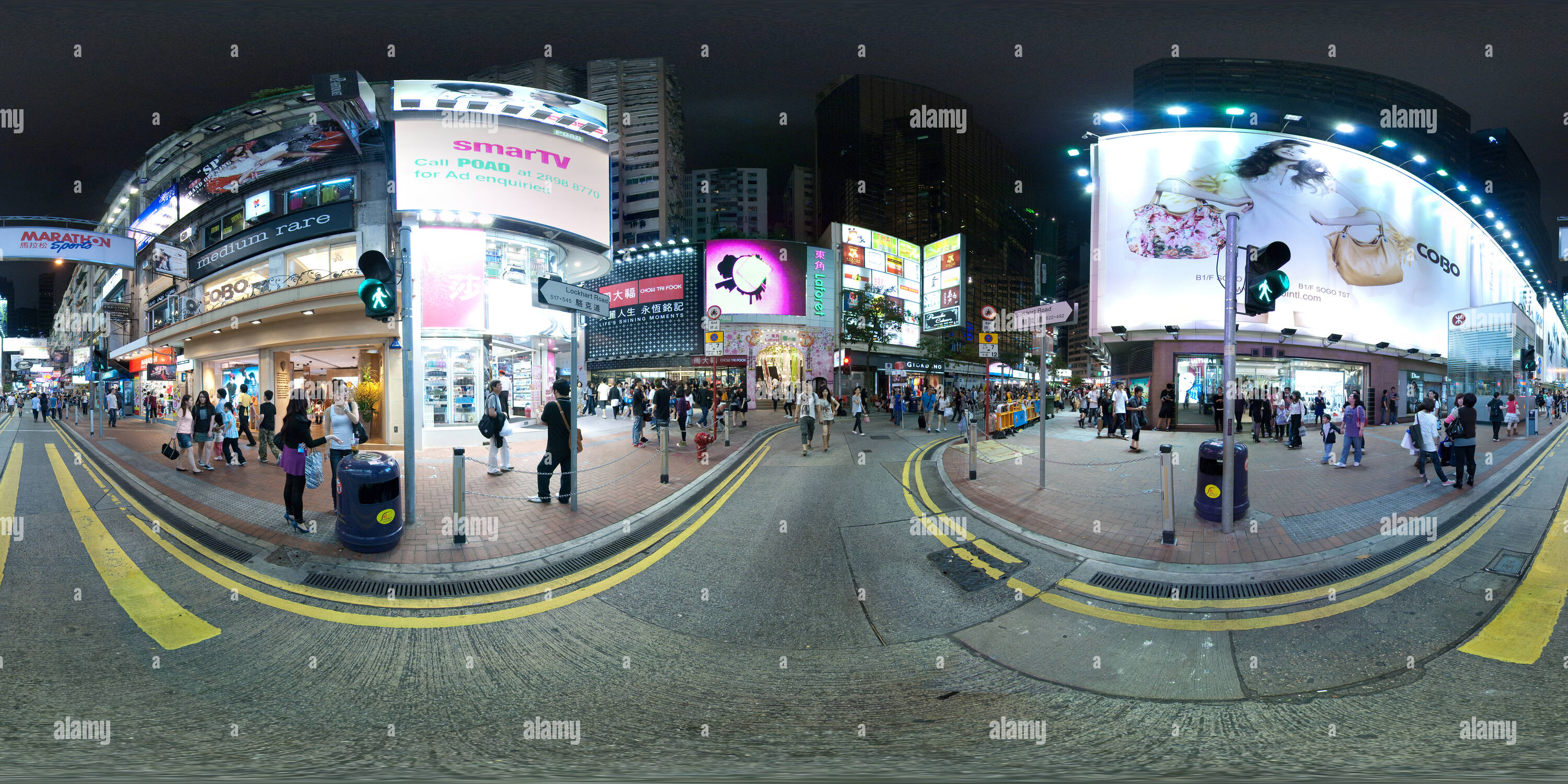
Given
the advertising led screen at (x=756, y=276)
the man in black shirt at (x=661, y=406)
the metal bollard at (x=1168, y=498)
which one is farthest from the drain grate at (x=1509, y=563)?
the advertising led screen at (x=756, y=276)

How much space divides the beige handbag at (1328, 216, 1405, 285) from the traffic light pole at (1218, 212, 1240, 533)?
26.6 meters

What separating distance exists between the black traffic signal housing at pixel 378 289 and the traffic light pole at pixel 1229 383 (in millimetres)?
9249

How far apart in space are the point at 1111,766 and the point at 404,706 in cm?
384

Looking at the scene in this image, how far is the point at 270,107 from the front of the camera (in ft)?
61.2

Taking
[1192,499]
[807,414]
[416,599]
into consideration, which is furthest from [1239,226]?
[416,599]

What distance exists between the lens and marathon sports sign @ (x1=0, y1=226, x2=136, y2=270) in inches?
481

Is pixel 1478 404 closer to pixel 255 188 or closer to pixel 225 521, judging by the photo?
pixel 225 521

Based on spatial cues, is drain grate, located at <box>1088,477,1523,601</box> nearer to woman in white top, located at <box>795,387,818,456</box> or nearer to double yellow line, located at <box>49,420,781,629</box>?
double yellow line, located at <box>49,420,781,629</box>

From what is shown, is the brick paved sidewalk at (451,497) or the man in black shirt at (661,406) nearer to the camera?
the brick paved sidewalk at (451,497)

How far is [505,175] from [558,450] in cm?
1192

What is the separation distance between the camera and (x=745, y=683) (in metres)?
3.44

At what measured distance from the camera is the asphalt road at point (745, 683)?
2854 mm

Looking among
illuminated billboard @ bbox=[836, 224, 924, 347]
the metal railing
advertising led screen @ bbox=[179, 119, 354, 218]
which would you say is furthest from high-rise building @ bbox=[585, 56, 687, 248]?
advertising led screen @ bbox=[179, 119, 354, 218]

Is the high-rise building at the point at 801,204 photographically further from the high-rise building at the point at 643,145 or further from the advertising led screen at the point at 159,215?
the advertising led screen at the point at 159,215
